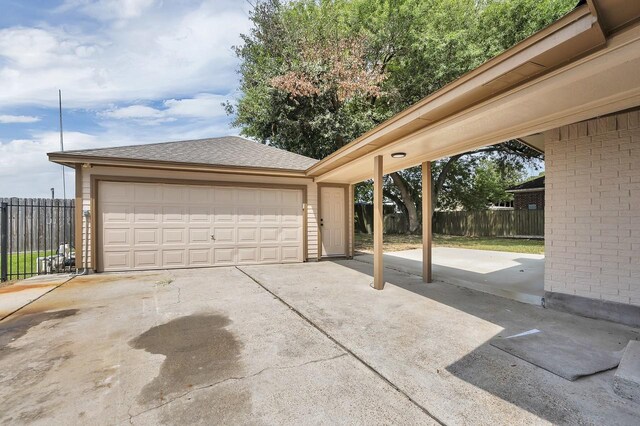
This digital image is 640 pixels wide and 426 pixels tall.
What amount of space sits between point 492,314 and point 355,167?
3.87 metres

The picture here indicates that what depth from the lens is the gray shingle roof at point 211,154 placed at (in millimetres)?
6760

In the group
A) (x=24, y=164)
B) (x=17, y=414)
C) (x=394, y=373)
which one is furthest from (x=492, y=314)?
(x=24, y=164)

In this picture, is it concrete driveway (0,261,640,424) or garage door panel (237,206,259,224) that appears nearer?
concrete driveway (0,261,640,424)

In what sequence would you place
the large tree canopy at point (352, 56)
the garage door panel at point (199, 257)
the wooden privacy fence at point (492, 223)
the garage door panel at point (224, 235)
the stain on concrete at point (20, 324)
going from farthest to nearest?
1. the wooden privacy fence at point (492, 223)
2. the large tree canopy at point (352, 56)
3. the garage door panel at point (224, 235)
4. the garage door panel at point (199, 257)
5. the stain on concrete at point (20, 324)

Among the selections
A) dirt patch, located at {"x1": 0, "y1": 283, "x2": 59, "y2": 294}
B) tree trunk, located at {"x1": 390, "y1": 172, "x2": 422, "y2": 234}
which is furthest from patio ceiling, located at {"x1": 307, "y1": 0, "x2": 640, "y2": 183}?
tree trunk, located at {"x1": 390, "y1": 172, "x2": 422, "y2": 234}

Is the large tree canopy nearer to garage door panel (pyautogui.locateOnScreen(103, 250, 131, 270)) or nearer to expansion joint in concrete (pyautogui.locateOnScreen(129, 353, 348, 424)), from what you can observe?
garage door panel (pyautogui.locateOnScreen(103, 250, 131, 270))

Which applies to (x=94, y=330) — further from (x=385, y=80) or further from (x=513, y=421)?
(x=385, y=80)

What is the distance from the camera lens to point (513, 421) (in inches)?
73.4

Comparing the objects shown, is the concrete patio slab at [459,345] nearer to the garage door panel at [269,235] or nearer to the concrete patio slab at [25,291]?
the garage door panel at [269,235]

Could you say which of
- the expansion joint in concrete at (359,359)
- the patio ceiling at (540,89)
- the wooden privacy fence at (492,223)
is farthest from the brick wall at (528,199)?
the expansion joint in concrete at (359,359)

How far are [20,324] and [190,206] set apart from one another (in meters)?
4.07

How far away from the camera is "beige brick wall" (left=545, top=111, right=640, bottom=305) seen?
138 inches

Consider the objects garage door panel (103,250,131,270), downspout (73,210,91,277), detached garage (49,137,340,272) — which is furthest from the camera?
garage door panel (103,250,131,270)

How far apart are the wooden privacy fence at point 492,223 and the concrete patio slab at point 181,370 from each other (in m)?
15.5
